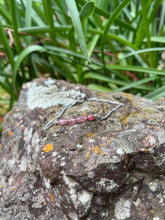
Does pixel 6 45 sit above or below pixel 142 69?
A: above

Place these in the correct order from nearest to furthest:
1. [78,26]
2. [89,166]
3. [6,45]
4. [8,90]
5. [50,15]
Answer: [89,166] → [78,26] → [50,15] → [6,45] → [8,90]

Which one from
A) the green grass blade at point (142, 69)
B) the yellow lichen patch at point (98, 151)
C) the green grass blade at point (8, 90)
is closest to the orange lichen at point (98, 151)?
the yellow lichen patch at point (98, 151)

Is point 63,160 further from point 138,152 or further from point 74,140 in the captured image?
point 138,152

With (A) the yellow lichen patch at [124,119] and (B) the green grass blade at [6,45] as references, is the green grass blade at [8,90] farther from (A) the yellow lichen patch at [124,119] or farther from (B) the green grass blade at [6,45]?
(A) the yellow lichen patch at [124,119]

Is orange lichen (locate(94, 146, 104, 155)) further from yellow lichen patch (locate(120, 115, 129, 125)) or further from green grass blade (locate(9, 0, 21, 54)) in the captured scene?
green grass blade (locate(9, 0, 21, 54))

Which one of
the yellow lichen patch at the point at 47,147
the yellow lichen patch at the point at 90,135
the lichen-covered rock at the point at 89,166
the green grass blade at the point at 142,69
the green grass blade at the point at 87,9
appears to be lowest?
the lichen-covered rock at the point at 89,166

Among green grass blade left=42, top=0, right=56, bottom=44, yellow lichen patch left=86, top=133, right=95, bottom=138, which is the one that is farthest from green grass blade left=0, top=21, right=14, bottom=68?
yellow lichen patch left=86, top=133, right=95, bottom=138

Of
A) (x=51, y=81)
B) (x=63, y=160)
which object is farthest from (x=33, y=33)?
(x=63, y=160)

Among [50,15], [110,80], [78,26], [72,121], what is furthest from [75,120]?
[50,15]

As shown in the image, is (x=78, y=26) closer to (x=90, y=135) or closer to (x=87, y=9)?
(x=87, y=9)
